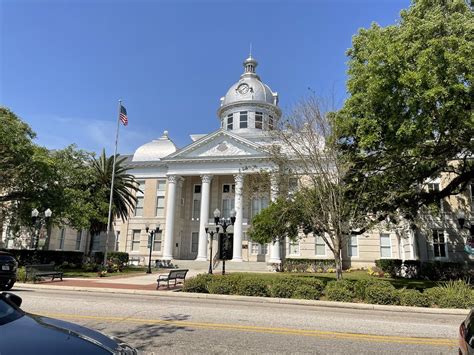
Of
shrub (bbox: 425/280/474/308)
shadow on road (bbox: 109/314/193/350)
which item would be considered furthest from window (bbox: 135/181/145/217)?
shadow on road (bbox: 109/314/193/350)

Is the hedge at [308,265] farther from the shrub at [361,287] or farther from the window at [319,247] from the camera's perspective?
the shrub at [361,287]

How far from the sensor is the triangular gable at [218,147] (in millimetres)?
39344

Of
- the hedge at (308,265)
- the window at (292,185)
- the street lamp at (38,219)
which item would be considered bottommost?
the hedge at (308,265)

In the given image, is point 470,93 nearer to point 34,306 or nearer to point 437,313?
point 437,313

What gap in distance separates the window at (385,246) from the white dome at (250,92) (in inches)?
882

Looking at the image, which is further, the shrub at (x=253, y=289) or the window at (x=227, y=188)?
the window at (x=227, y=188)

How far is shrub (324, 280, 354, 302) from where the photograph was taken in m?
13.9

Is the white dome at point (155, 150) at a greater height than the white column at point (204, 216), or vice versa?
the white dome at point (155, 150)

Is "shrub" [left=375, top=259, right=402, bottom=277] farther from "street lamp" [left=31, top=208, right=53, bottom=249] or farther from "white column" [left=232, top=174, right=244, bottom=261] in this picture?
"street lamp" [left=31, top=208, right=53, bottom=249]

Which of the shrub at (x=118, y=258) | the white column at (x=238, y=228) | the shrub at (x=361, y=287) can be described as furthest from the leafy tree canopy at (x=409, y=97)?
the shrub at (x=118, y=258)

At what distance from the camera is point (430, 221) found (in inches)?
1250

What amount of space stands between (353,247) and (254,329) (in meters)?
32.4

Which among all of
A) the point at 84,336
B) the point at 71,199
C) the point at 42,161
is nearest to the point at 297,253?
the point at 71,199

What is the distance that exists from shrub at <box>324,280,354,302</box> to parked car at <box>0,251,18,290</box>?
12946 millimetres
